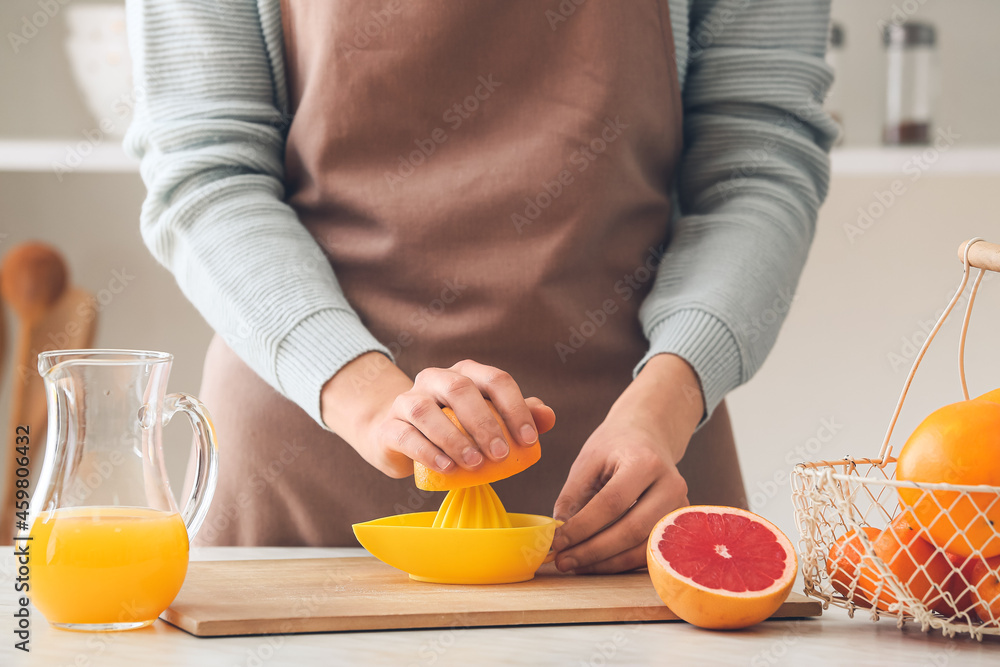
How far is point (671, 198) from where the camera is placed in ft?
3.49

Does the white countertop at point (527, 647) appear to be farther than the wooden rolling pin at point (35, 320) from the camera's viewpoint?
No

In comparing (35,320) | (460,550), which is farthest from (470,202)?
(35,320)

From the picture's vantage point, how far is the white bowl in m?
1.67

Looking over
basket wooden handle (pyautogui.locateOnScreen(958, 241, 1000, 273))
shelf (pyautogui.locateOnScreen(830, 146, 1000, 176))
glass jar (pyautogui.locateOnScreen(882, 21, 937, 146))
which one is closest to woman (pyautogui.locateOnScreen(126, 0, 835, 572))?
basket wooden handle (pyautogui.locateOnScreen(958, 241, 1000, 273))

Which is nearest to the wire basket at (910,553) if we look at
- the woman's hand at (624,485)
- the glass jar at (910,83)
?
the woman's hand at (624,485)

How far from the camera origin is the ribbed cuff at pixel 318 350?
0.79 meters

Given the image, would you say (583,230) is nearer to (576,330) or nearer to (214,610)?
(576,330)

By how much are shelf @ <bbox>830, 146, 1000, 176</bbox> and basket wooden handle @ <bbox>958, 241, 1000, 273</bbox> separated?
1.17 meters

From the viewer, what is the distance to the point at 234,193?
35.8 inches

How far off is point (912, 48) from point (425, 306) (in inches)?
48.0

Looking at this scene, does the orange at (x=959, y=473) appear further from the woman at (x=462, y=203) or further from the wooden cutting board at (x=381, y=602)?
the woman at (x=462, y=203)

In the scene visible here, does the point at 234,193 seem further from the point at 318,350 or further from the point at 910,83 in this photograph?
the point at 910,83

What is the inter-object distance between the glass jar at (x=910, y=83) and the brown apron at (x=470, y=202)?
3.07ft

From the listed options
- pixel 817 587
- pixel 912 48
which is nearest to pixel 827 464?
pixel 817 587
